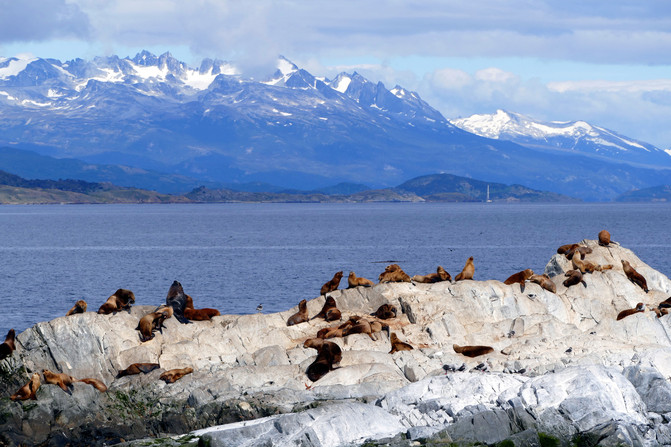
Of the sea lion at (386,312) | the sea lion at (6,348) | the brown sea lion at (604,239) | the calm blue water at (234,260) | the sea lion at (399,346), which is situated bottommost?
the calm blue water at (234,260)

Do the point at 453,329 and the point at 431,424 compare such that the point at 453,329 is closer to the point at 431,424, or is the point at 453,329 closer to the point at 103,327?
the point at 431,424

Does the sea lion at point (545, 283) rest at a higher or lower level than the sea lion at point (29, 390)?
higher

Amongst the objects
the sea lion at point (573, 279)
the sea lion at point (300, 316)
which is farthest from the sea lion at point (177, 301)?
the sea lion at point (573, 279)

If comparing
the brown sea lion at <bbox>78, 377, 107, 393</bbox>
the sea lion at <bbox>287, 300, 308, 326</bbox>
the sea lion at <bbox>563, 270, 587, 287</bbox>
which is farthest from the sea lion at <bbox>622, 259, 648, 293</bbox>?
the brown sea lion at <bbox>78, 377, 107, 393</bbox>

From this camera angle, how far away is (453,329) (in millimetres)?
33406

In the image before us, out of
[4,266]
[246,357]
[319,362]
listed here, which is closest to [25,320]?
[246,357]

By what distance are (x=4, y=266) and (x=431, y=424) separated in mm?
73956

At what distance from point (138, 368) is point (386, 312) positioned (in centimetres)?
1000

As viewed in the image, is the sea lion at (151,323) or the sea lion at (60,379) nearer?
the sea lion at (60,379)

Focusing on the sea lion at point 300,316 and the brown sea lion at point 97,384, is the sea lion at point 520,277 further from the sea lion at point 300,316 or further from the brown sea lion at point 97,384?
the brown sea lion at point 97,384

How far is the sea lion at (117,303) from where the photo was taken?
32969 mm

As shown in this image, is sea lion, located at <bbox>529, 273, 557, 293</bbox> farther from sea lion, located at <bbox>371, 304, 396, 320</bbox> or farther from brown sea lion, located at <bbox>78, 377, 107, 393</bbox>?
brown sea lion, located at <bbox>78, 377, 107, 393</bbox>

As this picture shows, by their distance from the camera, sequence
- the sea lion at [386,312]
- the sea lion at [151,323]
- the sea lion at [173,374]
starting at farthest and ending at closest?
1. the sea lion at [386,312]
2. the sea lion at [151,323]
3. the sea lion at [173,374]

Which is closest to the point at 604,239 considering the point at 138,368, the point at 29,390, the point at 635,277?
the point at 635,277
